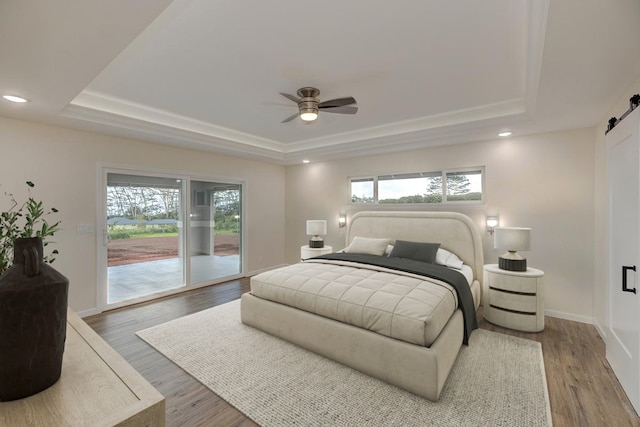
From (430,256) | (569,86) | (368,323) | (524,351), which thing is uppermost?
(569,86)

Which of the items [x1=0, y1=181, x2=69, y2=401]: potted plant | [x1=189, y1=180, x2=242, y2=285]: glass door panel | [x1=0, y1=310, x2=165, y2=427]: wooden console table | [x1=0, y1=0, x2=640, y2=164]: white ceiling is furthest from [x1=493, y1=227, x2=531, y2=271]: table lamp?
[x1=189, y1=180, x2=242, y2=285]: glass door panel

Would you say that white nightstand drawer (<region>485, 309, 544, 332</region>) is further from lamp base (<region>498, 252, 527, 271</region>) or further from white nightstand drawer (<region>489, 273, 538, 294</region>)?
lamp base (<region>498, 252, 527, 271</region>)

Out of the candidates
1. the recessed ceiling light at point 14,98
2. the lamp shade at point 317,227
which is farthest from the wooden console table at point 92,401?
the lamp shade at point 317,227

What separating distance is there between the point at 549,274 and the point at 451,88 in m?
2.83

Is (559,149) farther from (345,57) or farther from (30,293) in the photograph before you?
(30,293)

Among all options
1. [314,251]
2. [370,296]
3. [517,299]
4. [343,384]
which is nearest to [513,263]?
[517,299]

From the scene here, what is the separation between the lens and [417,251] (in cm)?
406

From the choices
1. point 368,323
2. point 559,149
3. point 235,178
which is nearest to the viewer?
point 368,323

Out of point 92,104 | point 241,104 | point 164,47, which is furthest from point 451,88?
point 92,104

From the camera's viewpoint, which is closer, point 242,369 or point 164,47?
point 164,47

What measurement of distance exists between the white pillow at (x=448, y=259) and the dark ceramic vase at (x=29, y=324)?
154 inches

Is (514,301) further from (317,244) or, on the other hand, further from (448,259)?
(317,244)

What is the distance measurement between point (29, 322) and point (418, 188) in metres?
4.92

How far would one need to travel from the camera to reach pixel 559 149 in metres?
3.77
